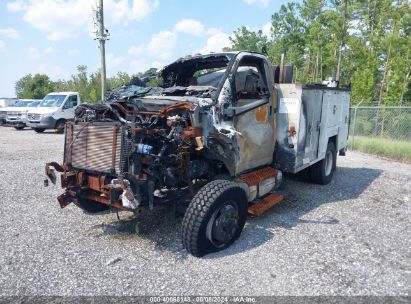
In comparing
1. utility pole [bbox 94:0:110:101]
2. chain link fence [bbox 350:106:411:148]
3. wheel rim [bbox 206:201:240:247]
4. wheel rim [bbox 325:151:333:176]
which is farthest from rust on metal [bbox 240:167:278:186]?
utility pole [bbox 94:0:110:101]

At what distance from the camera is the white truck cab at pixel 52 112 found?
18.3 meters

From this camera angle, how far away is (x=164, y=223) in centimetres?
538

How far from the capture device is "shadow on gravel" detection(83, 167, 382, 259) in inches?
184

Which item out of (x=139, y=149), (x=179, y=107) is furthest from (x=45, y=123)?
(x=139, y=149)

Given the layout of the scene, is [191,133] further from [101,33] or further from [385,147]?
[101,33]

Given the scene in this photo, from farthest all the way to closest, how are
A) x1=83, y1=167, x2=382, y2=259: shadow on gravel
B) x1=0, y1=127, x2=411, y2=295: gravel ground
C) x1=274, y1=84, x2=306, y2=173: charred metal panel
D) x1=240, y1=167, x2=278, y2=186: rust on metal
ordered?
x1=274, y1=84, x2=306, y2=173: charred metal panel < x1=240, y1=167, x2=278, y2=186: rust on metal < x1=83, y1=167, x2=382, y2=259: shadow on gravel < x1=0, y1=127, x2=411, y2=295: gravel ground

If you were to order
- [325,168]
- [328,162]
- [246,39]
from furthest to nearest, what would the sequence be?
[246,39], [328,162], [325,168]

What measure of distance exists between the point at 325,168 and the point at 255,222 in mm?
3057

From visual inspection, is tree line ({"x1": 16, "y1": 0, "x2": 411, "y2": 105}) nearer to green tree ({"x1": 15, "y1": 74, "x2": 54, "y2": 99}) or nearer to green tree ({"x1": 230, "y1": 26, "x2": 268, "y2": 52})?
green tree ({"x1": 230, "y1": 26, "x2": 268, "y2": 52})

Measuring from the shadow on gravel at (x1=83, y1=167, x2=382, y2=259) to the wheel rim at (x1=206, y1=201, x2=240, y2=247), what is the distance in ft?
0.48

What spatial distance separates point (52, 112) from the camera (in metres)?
18.4

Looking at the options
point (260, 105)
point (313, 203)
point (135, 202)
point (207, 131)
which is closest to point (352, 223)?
point (313, 203)

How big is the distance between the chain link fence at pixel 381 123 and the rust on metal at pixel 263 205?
31.6 feet

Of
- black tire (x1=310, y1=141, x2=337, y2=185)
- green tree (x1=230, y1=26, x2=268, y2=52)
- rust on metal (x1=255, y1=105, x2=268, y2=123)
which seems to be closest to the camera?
rust on metal (x1=255, y1=105, x2=268, y2=123)
